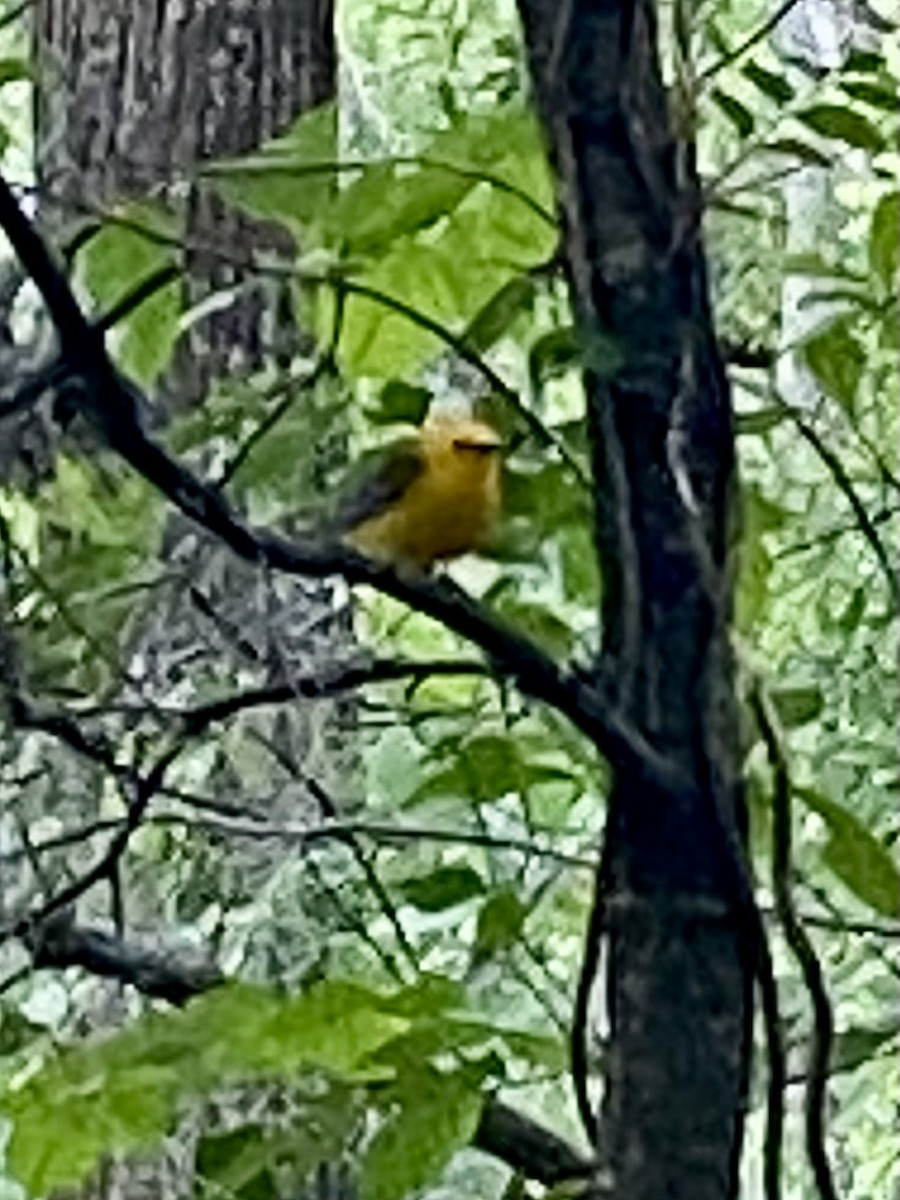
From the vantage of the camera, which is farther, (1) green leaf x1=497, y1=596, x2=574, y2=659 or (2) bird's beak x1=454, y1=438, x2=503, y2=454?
(2) bird's beak x1=454, y1=438, x2=503, y2=454

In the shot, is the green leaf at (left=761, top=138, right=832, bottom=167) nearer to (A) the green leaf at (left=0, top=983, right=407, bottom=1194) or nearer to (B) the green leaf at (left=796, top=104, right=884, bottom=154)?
(B) the green leaf at (left=796, top=104, right=884, bottom=154)

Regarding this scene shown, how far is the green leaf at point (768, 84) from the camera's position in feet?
3.55

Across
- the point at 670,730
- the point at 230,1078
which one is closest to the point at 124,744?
the point at 230,1078

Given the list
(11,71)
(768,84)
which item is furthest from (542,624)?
(11,71)

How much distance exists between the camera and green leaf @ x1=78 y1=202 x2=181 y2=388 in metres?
0.88

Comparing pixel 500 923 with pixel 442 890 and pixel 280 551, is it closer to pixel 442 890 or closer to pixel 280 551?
pixel 442 890

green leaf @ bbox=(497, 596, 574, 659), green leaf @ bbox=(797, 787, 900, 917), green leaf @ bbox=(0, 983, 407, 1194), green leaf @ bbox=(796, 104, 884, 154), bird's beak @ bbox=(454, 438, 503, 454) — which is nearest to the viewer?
green leaf @ bbox=(0, 983, 407, 1194)

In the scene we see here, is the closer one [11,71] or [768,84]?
[11,71]

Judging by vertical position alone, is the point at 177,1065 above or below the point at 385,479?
below

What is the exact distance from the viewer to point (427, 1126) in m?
0.87

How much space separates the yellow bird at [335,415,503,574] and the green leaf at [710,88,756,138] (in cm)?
37

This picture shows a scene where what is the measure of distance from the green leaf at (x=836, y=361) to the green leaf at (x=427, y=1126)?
293 millimetres

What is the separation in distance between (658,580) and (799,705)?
33 centimetres

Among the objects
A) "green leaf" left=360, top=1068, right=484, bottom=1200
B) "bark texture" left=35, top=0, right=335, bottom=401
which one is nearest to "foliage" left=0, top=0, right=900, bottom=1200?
"green leaf" left=360, top=1068, right=484, bottom=1200
